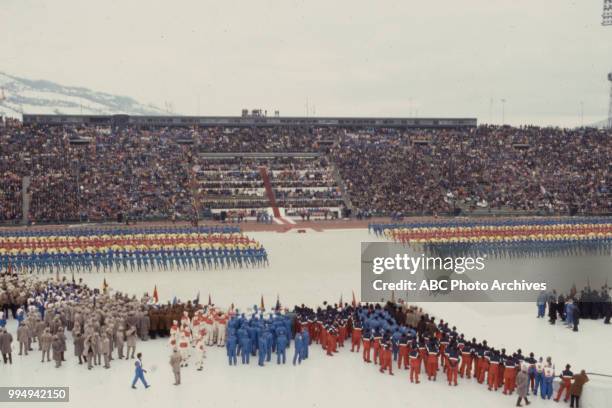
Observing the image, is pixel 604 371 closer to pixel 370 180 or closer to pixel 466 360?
pixel 466 360

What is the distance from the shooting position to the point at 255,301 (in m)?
20.3

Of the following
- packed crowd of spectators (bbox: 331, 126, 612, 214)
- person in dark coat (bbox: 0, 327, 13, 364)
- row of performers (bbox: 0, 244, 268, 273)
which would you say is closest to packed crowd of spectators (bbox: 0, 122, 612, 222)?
packed crowd of spectators (bbox: 331, 126, 612, 214)

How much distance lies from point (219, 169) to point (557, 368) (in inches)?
1440

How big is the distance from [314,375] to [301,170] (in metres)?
36.1

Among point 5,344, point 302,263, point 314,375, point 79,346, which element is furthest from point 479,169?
point 5,344

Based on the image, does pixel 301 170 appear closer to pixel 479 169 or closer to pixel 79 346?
pixel 479 169

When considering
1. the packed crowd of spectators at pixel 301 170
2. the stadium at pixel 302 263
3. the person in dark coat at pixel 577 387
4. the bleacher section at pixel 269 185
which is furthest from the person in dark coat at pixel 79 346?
the bleacher section at pixel 269 185

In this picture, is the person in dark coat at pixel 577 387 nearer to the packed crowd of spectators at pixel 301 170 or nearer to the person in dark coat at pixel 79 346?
the person in dark coat at pixel 79 346

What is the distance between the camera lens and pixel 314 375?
14.2 m

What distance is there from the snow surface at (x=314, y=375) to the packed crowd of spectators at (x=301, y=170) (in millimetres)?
22140

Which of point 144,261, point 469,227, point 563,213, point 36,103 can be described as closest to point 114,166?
point 144,261

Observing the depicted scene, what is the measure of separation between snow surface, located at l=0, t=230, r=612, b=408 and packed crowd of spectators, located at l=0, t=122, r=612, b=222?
22140mm

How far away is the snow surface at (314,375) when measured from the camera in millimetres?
12750

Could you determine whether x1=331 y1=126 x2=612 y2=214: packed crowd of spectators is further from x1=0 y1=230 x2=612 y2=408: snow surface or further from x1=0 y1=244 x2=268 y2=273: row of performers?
x1=0 y1=230 x2=612 y2=408: snow surface
